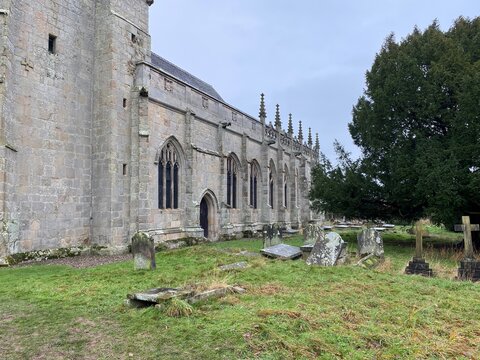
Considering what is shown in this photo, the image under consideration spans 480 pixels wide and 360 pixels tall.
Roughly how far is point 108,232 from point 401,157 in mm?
11612

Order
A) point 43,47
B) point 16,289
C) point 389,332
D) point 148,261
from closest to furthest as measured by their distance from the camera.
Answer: point 389,332
point 16,289
point 148,261
point 43,47

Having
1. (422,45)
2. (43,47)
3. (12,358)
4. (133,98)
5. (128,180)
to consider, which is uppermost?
(422,45)

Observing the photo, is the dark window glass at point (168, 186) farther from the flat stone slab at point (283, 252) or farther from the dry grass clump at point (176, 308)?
the dry grass clump at point (176, 308)

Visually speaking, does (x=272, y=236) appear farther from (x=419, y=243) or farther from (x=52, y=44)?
(x=52, y=44)

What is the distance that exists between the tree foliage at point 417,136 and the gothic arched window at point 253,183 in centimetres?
681

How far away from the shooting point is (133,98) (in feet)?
48.5

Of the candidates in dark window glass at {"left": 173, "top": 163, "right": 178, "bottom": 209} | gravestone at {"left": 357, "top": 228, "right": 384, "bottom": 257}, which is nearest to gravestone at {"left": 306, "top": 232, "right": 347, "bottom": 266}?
gravestone at {"left": 357, "top": 228, "right": 384, "bottom": 257}

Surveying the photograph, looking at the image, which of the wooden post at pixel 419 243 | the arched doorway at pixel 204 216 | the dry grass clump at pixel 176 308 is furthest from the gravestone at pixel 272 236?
the dry grass clump at pixel 176 308

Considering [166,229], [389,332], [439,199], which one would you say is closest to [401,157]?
[439,199]

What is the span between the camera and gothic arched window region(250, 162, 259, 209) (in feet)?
80.4

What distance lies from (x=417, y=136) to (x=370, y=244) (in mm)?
5975

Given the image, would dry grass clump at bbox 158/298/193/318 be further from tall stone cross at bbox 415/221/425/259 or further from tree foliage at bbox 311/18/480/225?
tree foliage at bbox 311/18/480/225

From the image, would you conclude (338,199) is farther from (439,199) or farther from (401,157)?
(439,199)

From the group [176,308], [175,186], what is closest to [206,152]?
[175,186]
